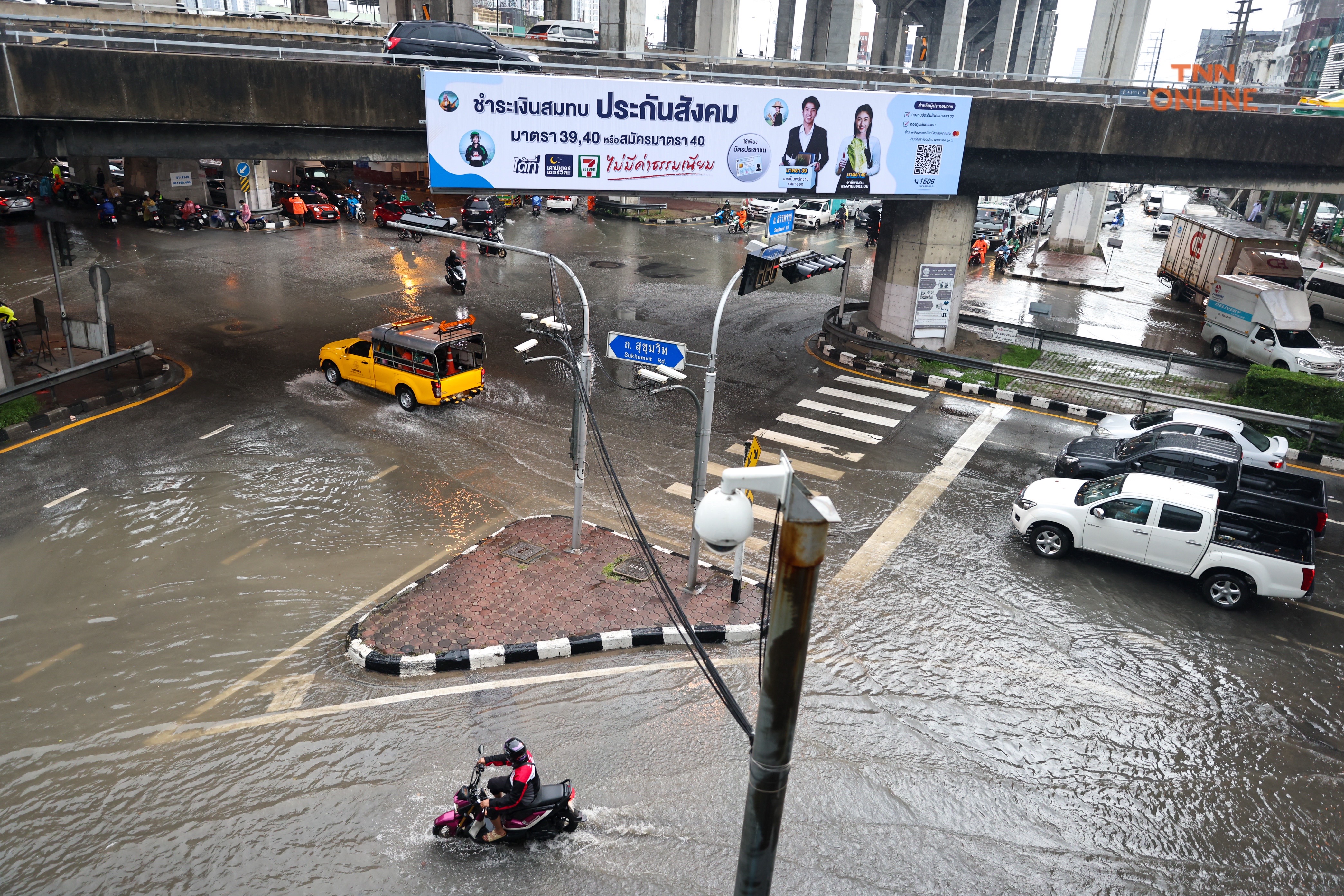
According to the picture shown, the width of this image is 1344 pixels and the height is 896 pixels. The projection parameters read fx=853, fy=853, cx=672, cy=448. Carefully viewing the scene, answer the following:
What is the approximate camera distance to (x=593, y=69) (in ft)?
63.1

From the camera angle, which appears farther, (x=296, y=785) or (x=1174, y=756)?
(x=1174, y=756)

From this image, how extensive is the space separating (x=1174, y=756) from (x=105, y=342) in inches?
881

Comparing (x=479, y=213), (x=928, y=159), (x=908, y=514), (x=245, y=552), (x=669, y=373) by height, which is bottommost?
(x=245, y=552)

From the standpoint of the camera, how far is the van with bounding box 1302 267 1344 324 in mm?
32688

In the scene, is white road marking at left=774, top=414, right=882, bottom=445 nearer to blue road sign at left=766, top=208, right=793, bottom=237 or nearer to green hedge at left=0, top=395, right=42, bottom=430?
blue road sign at left=766, top=208, right=793, bottom=237

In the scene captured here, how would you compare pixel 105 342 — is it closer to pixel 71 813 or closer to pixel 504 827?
pixel 71 813

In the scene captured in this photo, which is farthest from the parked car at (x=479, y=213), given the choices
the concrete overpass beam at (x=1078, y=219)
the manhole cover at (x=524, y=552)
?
the concrete overpass beam at (x=1078, y=219)

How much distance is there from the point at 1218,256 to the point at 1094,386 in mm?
15588

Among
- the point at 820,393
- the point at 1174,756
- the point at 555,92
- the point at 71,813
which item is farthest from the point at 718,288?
the point at 71,813

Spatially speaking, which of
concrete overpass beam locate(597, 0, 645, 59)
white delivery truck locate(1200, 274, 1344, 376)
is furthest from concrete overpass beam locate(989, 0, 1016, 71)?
white delivery truck locate(1200, 274, 1344, 376)

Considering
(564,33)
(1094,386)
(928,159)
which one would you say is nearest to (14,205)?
(564,33)

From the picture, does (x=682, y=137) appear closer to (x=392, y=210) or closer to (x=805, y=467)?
(x=805, y=467)

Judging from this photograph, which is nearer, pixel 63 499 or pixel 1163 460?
pixel 63 499

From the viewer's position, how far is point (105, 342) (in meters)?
19.9
